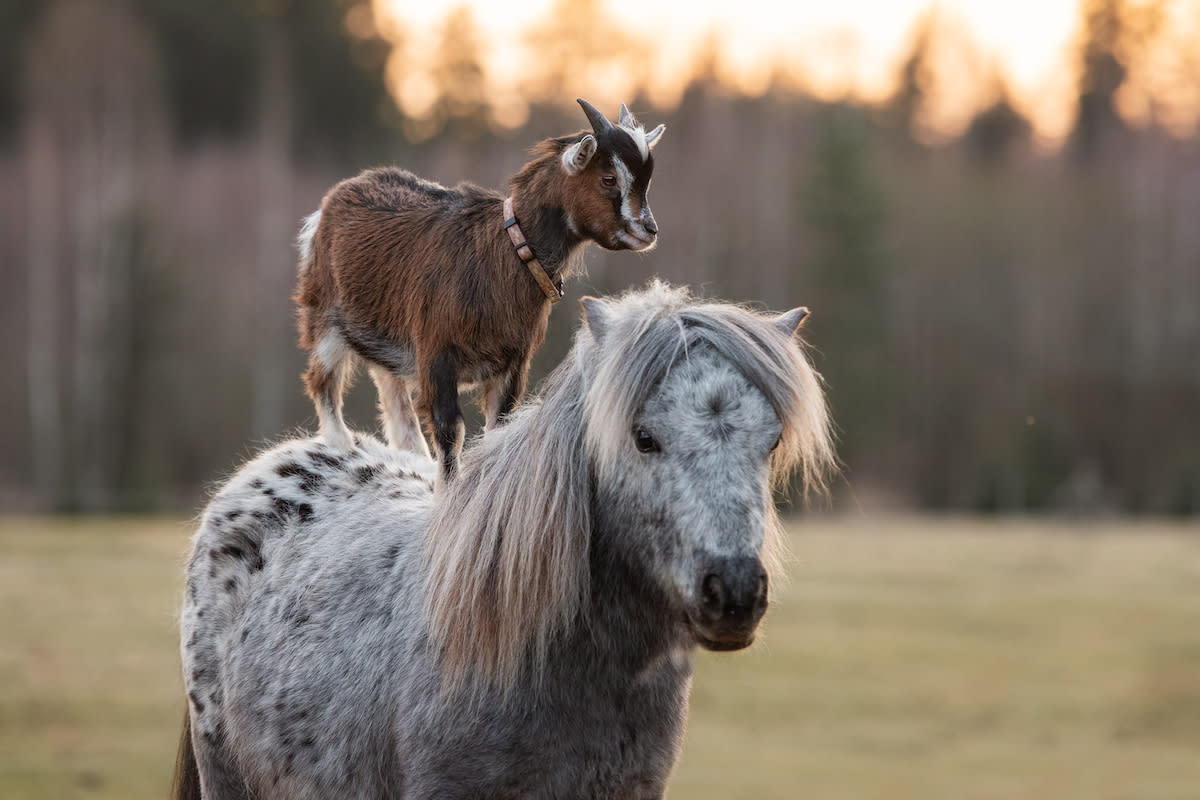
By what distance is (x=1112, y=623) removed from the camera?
26.2 meters

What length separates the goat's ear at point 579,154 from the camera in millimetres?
4094

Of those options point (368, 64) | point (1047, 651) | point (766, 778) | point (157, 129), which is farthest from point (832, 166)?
point (766, 778)

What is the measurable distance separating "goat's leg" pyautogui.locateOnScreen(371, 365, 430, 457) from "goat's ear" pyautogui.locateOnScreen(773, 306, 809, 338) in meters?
1.67

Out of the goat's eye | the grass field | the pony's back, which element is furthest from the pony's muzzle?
the grass field

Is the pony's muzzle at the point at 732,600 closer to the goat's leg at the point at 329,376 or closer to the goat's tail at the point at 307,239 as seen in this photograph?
the goat's leg at the point at 329,376

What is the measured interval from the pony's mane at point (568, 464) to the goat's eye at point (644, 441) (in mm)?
36

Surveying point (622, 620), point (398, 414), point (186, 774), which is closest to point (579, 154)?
point (622, 620)

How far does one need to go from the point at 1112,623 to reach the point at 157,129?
3539 centimetres

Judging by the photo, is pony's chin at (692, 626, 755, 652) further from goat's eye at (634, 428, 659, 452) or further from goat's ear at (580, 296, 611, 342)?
goat's ear at (580, 296, 611, 342)

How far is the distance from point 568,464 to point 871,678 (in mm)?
19635

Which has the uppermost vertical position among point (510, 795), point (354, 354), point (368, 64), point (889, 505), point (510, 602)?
point (368, 64)

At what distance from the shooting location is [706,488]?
3.48m

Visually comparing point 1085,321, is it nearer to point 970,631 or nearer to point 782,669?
point 970,631

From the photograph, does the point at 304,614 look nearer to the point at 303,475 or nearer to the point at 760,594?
the point at 303,475
